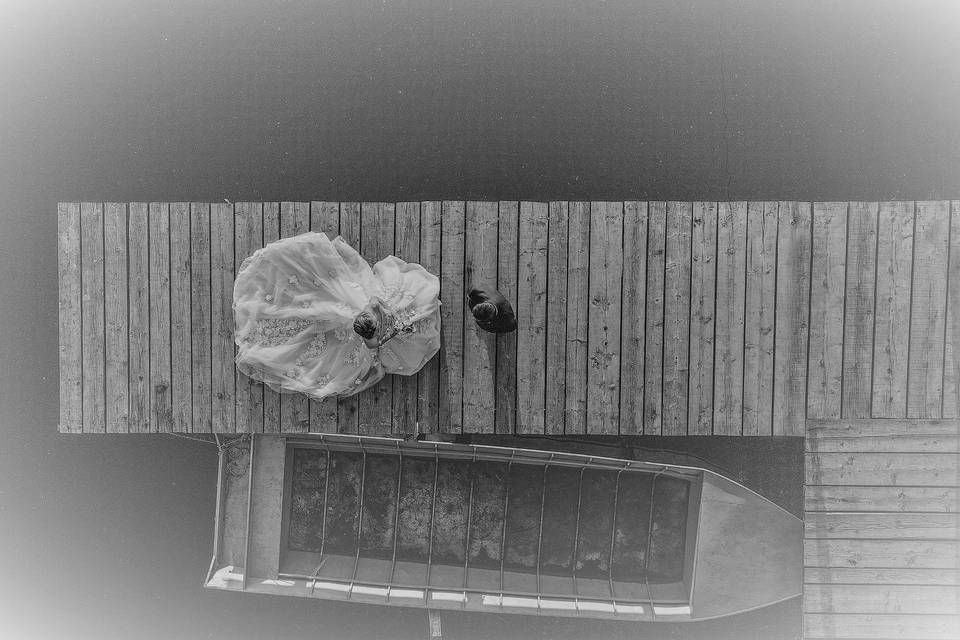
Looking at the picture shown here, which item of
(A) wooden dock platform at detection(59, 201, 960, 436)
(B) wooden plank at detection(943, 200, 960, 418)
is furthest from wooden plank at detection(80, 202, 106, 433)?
(B) wooden plank at detection(943, 200, 960, 418)

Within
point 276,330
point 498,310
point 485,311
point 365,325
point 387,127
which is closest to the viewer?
point 365,325

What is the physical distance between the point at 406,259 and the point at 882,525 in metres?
3.72

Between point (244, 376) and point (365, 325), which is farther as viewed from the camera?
point (244, 376)

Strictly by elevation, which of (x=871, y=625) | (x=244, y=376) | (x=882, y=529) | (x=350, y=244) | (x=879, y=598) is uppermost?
(x=350, y=244)

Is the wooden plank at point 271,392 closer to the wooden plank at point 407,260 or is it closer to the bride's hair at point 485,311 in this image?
the wooden plank at point 407,260

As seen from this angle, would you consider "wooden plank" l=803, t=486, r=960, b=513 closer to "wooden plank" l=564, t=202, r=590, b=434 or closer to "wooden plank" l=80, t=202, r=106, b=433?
"wooden plank" l=564, t=202, r=590, b=434

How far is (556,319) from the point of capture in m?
3.51

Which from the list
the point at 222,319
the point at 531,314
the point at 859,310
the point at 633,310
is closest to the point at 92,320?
the point at 222,319

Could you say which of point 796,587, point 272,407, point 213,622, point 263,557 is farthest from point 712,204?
point 213,622

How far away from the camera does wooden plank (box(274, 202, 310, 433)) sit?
3516 millimetres

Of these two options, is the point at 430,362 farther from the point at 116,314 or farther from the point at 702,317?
the point at 116,314

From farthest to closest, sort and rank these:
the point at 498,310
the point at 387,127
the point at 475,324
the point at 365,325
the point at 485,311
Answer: the point at 387,127 < the point at 475,324 < the point at 498,310 < the point at 485,311 < the point at 365,325

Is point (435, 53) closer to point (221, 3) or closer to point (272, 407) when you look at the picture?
point (221, 3)

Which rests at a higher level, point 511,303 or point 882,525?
point 511,303
